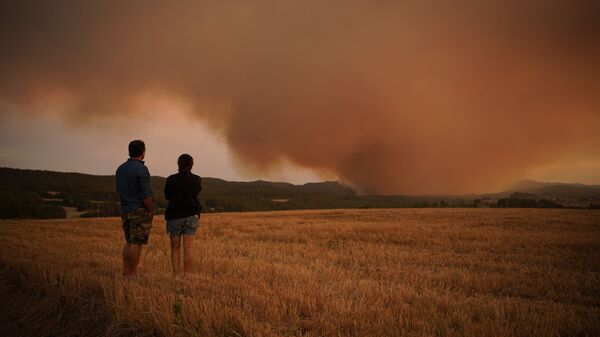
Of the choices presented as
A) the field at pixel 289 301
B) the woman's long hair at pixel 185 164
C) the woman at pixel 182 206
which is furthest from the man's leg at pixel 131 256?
the woman's long hair at pixel 185 164

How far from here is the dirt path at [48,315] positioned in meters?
4.83

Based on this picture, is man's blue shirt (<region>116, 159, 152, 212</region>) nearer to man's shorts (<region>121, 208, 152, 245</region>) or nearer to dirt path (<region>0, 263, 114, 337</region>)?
man's shorts (<region>121, 208, 152, 245</region>)

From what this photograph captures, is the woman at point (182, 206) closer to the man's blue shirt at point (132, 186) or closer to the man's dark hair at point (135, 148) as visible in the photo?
the man's blue shirt at point (132, 186)

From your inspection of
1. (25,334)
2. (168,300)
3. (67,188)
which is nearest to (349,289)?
(168,300)

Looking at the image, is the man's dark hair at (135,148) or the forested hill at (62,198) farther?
the forested hill at (62,198)

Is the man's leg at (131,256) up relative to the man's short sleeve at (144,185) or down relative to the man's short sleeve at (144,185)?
down

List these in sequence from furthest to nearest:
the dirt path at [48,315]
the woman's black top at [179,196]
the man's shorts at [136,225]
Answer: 1. the woman's black top at [179,196]
2. the man's shorts at [136,225]
3. the dirt path at [48,315]

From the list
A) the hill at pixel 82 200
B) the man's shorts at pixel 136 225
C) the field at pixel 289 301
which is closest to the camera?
the field at pixel 289 301

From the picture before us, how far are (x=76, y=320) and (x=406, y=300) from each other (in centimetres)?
543

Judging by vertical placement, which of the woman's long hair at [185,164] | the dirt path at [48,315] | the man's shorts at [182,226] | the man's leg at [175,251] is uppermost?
the woman's long hair at [185,164]

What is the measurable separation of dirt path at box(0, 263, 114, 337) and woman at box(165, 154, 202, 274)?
1.99m

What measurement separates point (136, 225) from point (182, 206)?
1028 mm

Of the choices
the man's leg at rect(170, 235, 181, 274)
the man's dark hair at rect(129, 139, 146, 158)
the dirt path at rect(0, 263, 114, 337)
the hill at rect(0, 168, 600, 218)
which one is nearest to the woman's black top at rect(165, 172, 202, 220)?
the man's leg at rect(170, 235, 181, 274)

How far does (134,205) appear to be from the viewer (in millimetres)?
6285
